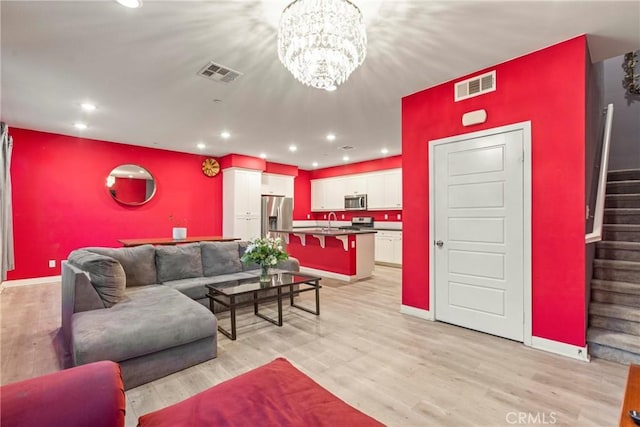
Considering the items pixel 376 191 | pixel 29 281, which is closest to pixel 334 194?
pixel 376 191

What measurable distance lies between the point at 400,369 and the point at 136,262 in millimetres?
3119

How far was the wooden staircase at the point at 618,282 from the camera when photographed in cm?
244

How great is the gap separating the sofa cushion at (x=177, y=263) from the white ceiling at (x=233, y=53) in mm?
1950

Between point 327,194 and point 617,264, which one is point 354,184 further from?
point 617,264

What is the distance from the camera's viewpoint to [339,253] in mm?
5453

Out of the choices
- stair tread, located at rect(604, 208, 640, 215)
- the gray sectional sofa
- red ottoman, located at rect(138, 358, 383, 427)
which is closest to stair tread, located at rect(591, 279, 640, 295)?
stair tread, located at rect(604, 208, 640, 215)

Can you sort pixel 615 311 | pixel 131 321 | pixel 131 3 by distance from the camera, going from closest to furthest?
pixel 131 3, pixel 131 321, pixel 615 311

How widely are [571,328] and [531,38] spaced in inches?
98.0

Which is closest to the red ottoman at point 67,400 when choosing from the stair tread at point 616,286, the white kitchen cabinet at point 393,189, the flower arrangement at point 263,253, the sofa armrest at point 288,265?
the flower arrangement at point 263,253

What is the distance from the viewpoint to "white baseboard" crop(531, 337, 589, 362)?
2430mm

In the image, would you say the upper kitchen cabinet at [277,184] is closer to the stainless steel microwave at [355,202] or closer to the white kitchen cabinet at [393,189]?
the stainless steel microwave at [355,202]

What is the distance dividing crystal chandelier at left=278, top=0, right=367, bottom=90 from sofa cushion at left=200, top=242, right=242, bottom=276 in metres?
2.86

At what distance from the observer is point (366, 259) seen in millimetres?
5578

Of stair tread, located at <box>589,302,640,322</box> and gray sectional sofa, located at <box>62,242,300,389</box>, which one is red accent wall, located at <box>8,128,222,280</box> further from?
stair tread, located at <box>589,302,640,322</box>
